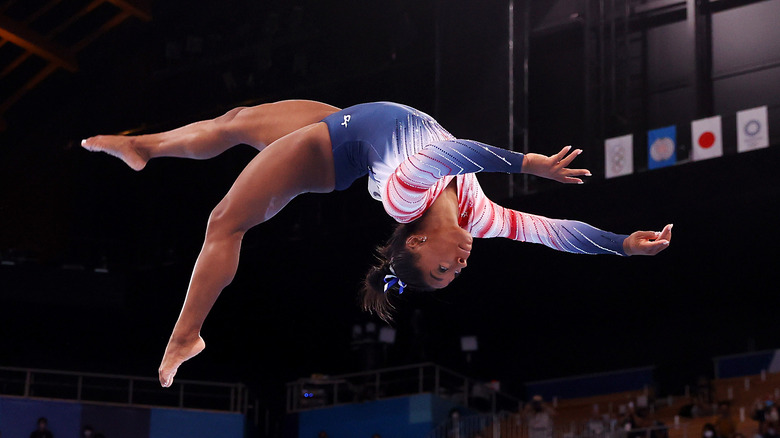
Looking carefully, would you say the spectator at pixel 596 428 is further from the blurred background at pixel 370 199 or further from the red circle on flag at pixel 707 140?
the red circle on flag at pixel 707 140

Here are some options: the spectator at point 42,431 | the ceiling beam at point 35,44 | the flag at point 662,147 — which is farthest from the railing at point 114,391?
the flag at point 662,147

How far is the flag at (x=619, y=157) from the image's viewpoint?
12648mm

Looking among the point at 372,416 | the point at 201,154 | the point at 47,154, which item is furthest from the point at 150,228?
the point at 201,154

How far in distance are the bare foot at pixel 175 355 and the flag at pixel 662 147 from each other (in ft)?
28.4

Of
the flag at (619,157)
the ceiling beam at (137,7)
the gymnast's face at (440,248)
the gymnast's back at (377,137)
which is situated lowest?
the gymnast's face at (440,248)

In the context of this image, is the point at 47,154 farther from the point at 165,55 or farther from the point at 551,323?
the point at 551,323

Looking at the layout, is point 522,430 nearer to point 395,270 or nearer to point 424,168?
point 395,270

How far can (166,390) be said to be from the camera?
55.3 ft

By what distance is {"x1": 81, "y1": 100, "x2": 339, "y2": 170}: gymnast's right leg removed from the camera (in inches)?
219

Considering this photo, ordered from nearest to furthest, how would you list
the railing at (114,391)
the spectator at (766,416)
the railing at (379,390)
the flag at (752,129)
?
the spectator at (766,416) < the flag at (752,129) < the railing at (379,390) < the railing at (114,391)

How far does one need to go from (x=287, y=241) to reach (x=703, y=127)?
617 centimetres

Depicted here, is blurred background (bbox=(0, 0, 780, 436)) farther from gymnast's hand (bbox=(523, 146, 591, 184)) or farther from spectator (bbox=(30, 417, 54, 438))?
gymnast's hand (bbox=(523, 146, 591, 184))

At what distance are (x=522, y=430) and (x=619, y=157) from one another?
12.5 ft

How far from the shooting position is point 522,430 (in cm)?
1400
